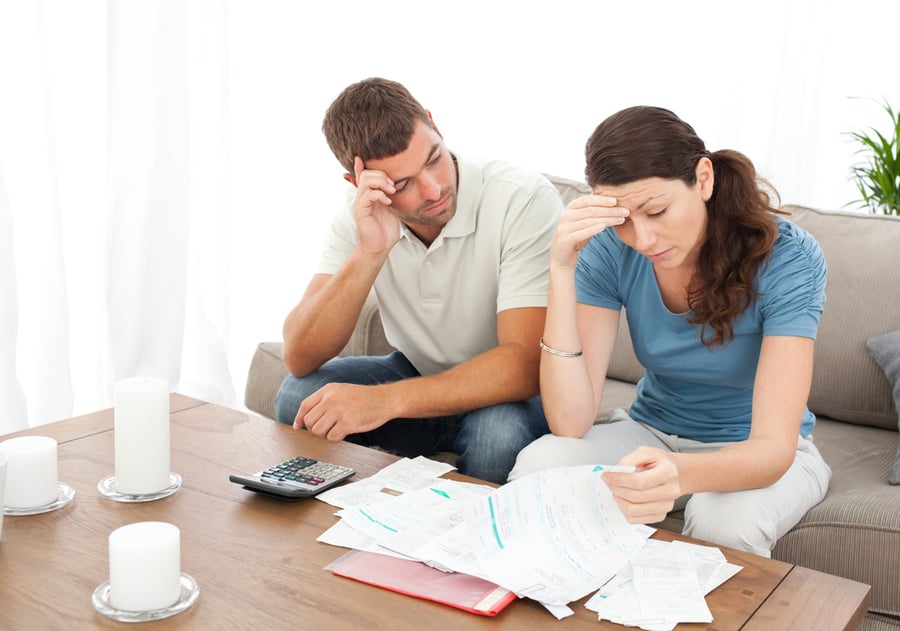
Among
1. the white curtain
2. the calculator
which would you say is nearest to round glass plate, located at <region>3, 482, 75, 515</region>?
the calculator

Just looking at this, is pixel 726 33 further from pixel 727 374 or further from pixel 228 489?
pixel 228 489

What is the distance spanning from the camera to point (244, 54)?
3172 millimetres

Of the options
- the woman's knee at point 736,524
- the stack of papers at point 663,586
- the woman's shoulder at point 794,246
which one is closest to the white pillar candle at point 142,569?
the stack of papers at point 663,586

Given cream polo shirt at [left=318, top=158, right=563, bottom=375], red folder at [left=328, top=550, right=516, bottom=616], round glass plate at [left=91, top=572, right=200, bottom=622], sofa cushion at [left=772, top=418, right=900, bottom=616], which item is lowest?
sofa cushion at [left=772, top=418, right=900, bottom=616]

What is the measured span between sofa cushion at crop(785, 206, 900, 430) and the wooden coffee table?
99 cm

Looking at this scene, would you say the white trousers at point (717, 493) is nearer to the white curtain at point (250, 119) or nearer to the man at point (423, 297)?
the man at point (423, 297)

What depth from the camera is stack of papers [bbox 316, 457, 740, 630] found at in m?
1.15

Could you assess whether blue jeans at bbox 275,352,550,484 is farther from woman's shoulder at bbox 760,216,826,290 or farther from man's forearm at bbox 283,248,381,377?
woman's shoulder at bbox 760,216,826,290

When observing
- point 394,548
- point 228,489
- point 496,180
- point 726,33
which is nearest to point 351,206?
point 496,180

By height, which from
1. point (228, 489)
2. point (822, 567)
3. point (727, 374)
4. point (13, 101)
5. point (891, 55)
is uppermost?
point (891, 55)

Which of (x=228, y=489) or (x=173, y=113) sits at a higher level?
(x=173, y=113)

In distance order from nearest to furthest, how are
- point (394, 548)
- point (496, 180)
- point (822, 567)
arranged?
point (394, 548)
point (822, 567)
point (496, 180)

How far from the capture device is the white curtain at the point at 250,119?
2.64 m

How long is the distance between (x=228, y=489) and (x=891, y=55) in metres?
3.52
